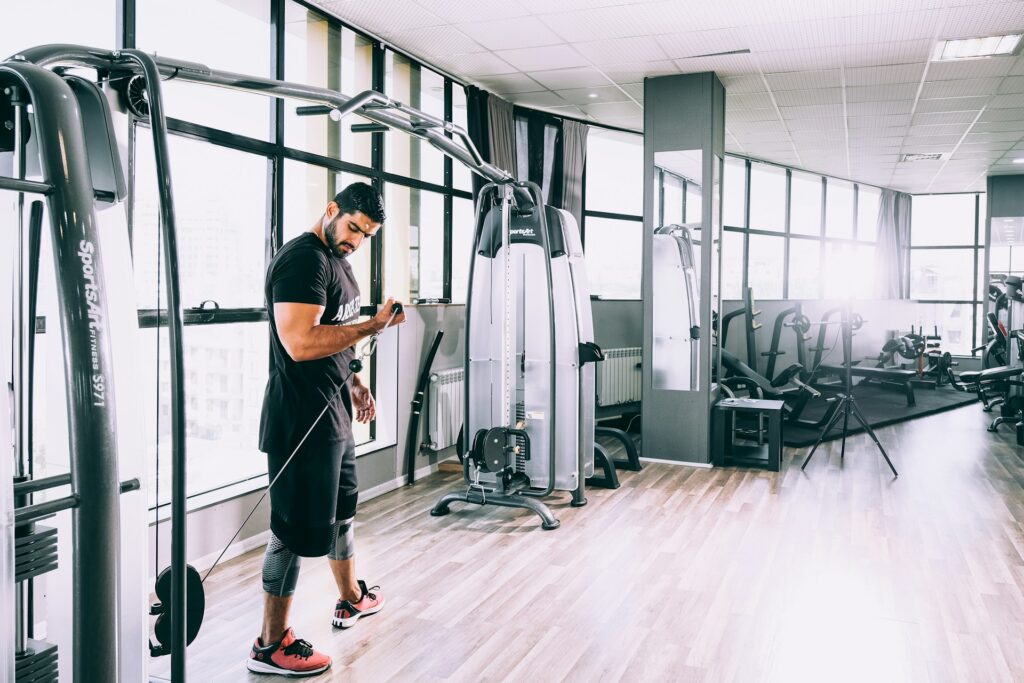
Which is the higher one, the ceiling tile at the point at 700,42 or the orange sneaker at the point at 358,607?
the ceiling tile at the point at 700,42

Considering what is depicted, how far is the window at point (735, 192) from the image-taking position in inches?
360

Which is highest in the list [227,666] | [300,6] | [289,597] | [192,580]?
[300,6]

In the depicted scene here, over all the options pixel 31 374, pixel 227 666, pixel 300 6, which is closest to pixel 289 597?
pixel 227 666

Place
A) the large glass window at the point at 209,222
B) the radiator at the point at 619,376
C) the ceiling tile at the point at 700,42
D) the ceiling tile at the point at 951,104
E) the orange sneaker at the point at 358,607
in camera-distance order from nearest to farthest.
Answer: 1. the orange sneaker at the point at 358,607
2. the large glass window at the point at 209,222
3. the ceiling tile at the point at 700,42
4. the ceiling tile at the point at 951,104
5. the radiator at the point at 619,376

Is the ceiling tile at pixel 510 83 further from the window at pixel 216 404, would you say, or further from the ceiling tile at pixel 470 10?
the window at pixel 216 404

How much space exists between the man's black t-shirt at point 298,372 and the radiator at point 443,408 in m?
2.62

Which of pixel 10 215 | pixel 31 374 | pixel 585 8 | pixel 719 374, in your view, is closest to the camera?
pixel 10 215

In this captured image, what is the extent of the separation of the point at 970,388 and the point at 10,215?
33.0ft

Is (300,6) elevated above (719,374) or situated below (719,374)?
above

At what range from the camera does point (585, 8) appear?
4.28m

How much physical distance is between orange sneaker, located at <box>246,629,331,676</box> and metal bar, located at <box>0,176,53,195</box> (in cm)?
175

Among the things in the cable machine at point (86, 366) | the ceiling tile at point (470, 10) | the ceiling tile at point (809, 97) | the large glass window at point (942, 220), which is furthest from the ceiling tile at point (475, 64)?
the large glass window at point (942, 220)

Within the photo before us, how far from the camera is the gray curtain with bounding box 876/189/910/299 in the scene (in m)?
11.3

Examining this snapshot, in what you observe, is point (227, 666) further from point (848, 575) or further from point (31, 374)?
point (848, 575)
